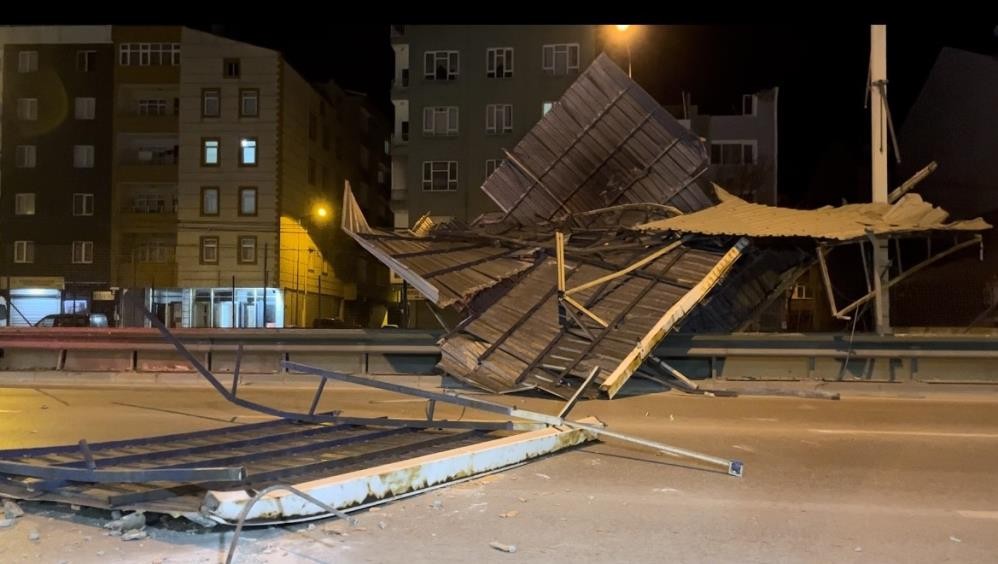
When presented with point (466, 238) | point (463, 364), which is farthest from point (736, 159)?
point (463, 364)

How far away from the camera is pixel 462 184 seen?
3866 centimetres

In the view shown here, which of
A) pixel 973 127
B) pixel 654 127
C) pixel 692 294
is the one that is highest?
pixel 973 127

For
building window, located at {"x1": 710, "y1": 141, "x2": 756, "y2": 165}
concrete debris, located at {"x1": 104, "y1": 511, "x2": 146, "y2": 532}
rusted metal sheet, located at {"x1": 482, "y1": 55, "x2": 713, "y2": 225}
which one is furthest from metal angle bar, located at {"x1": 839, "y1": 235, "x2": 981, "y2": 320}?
building window, located at {"x1": 710, "y1": 141, "x2": 756, "y2": 165}

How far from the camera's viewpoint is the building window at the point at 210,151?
42.2 metres

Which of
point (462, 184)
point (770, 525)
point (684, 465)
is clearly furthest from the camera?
point (462, 184)

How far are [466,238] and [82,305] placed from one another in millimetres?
32313

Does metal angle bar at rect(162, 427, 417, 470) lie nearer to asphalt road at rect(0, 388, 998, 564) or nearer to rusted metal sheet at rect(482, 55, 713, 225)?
asphalt road at rect(0, 388, 998, 564)

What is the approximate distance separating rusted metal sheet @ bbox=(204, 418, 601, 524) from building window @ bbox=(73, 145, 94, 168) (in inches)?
1770

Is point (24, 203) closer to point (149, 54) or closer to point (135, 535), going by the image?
point (149, 54)

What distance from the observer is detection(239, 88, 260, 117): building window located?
4188 cm

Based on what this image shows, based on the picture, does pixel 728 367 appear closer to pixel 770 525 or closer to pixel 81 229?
pixel 770 525

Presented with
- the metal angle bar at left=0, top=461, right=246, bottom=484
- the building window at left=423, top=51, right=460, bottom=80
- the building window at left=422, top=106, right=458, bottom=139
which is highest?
the building window at left=423, top=51, right=460, bottom=80

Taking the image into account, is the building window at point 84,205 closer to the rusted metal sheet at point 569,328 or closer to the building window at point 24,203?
the building window at point 24,203

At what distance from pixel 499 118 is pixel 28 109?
2848 centimetres
